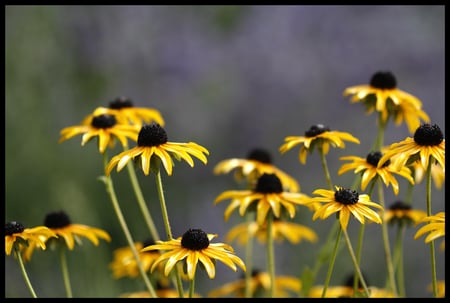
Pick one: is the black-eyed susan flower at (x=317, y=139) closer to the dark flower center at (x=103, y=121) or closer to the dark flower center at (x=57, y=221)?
the dark flower center at (x=103, y=121)

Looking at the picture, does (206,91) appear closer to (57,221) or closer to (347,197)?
(57,221)

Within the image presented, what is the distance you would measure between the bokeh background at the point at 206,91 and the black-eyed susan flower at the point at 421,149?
221 cm

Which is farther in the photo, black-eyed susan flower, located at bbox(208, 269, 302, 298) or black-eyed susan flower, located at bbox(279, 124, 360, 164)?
black-eyed susan flower, located at bbox(208, 269, 302, 298)

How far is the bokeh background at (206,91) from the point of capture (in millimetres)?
3785

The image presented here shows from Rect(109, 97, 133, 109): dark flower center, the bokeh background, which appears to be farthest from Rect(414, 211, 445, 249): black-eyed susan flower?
the bokeh background

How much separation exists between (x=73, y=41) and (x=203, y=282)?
1.72m

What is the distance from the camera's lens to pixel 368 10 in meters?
4.12

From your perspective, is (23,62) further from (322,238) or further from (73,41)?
(322,238)

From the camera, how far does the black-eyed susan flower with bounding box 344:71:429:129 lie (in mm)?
1809

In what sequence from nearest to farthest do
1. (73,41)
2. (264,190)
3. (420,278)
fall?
1. (264,190)
2. (420,278)
3. (73,41)

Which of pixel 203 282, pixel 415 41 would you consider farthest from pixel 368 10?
pixel 203 282

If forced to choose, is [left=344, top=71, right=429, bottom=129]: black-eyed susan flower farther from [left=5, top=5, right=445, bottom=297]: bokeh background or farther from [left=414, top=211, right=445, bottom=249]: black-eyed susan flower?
[left=5, top=5, right=445, bottom=297]: bokeh background

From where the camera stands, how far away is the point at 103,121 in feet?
5.57

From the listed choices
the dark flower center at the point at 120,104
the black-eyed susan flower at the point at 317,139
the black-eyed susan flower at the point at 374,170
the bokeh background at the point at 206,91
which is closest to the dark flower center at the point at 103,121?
the dark flower center at the point at 120,104
